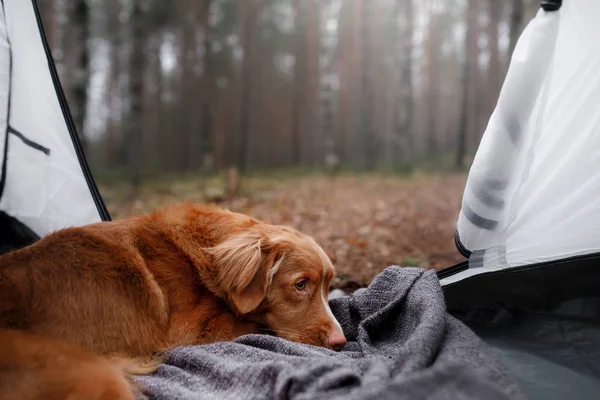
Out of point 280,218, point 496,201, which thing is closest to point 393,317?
point 496,201

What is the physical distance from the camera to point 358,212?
24.9ft

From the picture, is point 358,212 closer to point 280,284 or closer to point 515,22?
point 280,284

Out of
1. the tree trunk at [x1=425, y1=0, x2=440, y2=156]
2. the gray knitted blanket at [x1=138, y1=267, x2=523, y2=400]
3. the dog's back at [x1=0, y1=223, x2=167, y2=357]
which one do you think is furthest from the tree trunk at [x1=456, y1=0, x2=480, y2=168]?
the dog's back at [x1=0, y1=223, x2=167, y2=357]

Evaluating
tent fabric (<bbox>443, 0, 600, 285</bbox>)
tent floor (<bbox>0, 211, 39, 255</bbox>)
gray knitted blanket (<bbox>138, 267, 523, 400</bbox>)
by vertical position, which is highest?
tent fabric (<bbox>443, 0, 600, 285</bbox>)

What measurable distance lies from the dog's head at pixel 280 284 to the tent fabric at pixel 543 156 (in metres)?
1.07

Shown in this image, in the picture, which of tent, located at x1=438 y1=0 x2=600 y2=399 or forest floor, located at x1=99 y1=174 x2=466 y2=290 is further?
forest floor, located at x1=99 y1=174 x2=466 y2=290

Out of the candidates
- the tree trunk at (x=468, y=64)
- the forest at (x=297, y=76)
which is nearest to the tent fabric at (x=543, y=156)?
the forest at (x=297, y=76)

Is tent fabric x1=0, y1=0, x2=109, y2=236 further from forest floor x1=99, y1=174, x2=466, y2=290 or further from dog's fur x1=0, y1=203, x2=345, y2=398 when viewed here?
forest floor x1=99, y1=174, x2=466, y2=290

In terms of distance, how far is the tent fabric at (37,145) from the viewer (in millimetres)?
3807

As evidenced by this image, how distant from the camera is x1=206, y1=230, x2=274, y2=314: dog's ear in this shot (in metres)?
2.68

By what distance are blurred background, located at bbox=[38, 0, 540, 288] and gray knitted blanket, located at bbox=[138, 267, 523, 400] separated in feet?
5.17

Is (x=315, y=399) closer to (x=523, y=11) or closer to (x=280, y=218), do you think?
(x=280, y=218)

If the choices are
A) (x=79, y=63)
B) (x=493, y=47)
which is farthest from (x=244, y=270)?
(x=493, y=47)

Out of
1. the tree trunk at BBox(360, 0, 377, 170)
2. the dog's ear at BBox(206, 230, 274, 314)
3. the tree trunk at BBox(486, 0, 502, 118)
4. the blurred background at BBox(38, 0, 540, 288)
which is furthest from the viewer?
the tree trunk at BBox(360, 0, 377, 170)
